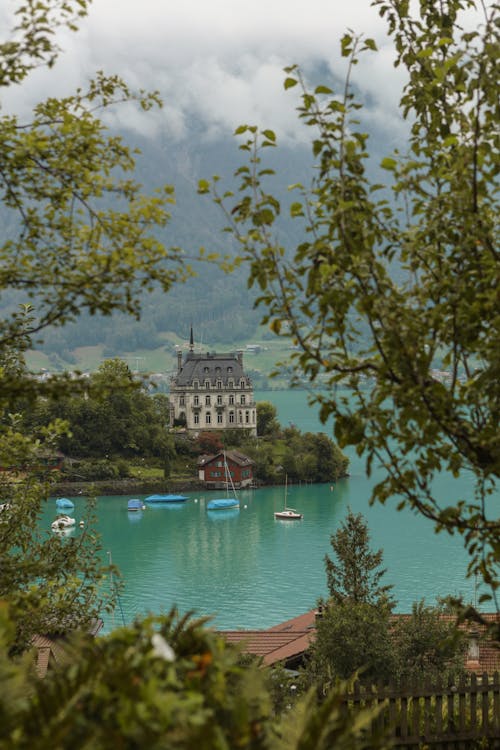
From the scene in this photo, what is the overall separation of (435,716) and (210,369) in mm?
92222

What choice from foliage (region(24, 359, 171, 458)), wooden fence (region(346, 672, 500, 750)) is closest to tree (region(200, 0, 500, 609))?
wooden fence (region(346, 672, 500, 750))

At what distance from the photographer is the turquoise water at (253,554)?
3788 cm

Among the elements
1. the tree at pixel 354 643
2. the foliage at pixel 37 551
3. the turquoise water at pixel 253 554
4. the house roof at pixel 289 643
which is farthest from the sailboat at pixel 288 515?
the foliage at pixel 37 551

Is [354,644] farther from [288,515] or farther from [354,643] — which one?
[288,515]

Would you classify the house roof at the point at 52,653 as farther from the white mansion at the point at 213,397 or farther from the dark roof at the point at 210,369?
the dark roof at the point at 210,369

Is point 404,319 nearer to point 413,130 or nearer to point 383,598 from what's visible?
point 413,130

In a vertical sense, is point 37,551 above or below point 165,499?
above

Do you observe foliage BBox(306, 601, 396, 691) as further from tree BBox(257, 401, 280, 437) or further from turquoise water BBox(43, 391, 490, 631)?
tree BBox(257, 401, 280, 437)

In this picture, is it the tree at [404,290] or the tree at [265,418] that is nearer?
the tree at [404,290]

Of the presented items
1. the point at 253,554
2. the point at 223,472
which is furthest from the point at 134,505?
the point at 253,554

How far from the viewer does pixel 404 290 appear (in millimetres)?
4066

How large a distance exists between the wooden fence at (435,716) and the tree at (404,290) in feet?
8.27

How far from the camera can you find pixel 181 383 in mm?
96938

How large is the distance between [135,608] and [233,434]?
5003 centimetres
